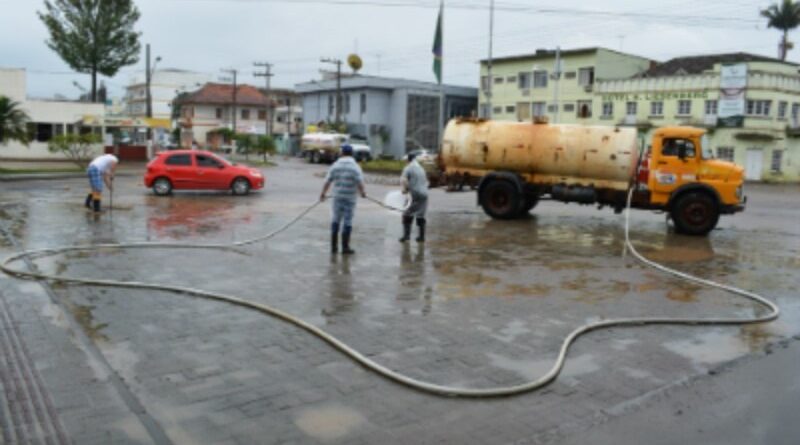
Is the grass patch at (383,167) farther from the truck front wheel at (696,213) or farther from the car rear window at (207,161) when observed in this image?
the truck front wheel at (696,213)

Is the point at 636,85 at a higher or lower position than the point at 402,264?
higher

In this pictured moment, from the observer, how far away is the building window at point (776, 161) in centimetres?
4622

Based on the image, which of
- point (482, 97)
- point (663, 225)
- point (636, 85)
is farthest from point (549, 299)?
point (482, 97)

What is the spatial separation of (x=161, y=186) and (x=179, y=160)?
1047mm

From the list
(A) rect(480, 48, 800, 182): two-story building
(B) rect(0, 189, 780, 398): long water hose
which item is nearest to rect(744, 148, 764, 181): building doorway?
(A) rect(480, 48, 800, 182): two-story building

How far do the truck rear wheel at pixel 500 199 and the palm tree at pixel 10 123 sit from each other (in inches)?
848

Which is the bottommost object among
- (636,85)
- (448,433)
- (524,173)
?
(448,433)

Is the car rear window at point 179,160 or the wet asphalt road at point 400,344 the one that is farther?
the car rear window at point 179,160

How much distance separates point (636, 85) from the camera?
51.8 m

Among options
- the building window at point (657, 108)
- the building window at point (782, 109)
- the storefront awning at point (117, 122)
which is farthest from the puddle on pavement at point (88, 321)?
the building window at point (657, 108)

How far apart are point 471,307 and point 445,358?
197cm

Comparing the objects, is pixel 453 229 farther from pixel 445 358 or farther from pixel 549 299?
pixel 445 358

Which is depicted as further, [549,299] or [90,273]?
[90,273]

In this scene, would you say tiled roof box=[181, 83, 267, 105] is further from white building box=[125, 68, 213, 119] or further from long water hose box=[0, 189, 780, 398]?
long water hose box=[0, 189, 780, 398]
